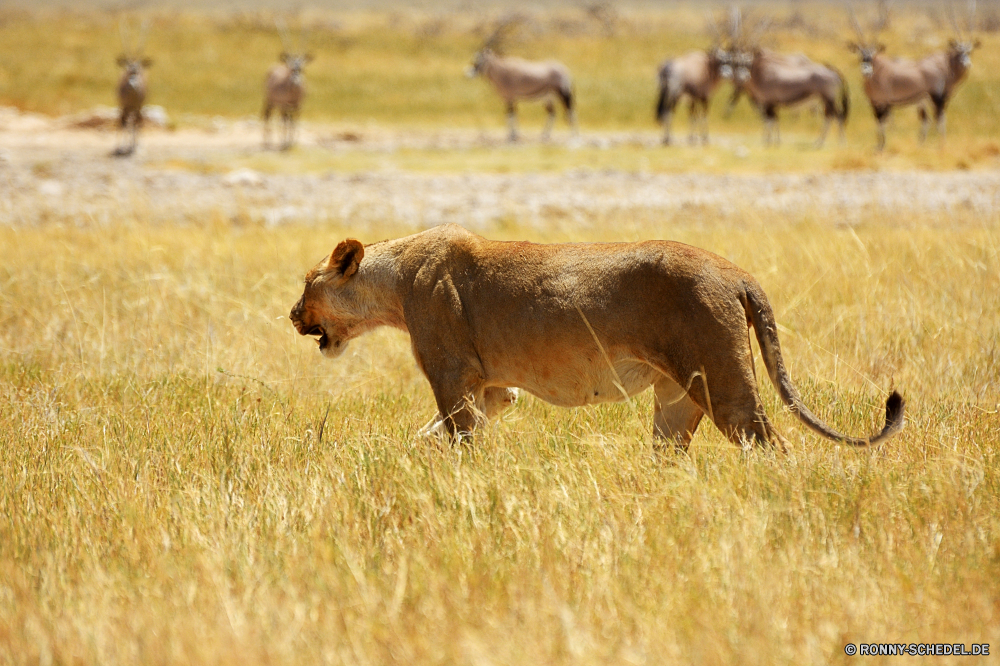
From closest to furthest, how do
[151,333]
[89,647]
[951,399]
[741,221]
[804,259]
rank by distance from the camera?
[89,647] < [951,399] < [151,333] < [804,259] < [741,221]

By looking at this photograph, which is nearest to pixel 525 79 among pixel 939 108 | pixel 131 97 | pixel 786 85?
pixel 786 85

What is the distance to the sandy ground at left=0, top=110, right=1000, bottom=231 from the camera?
11.7 meters

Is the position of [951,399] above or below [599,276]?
below

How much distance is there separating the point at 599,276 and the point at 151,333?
3970 millimetres

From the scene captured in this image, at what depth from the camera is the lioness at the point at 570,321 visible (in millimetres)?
4156

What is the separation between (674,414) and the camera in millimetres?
4668

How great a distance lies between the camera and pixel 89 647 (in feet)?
9.69

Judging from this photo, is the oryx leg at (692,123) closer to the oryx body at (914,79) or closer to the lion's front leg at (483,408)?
the oryx body at (914,79)

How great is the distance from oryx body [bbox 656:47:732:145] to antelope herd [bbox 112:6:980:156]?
1.2 inches

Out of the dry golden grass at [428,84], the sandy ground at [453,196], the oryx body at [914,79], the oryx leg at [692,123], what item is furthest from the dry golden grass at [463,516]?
the oryx body at [914,79]

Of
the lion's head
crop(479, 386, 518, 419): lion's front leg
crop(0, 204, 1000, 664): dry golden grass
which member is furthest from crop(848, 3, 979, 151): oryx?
the lion's head

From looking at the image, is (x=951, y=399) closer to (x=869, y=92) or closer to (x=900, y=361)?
(x=900, y=361)

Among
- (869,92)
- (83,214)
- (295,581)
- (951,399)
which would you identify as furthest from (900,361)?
(869,92)

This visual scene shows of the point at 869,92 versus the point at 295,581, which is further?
the point at 869,92
